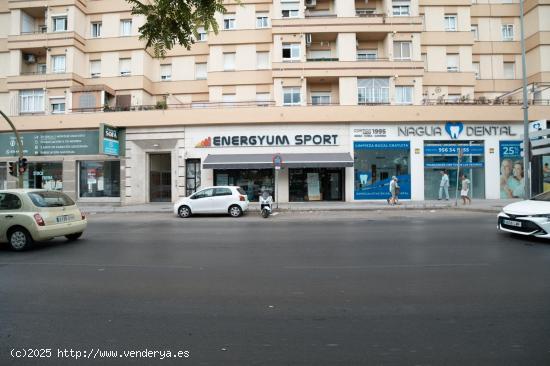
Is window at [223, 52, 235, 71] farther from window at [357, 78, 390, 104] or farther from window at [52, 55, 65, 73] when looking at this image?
window at [52, 55, 65, 73]

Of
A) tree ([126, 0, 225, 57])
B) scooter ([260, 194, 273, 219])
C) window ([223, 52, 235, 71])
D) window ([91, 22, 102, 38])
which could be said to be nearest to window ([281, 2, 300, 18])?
window ([223, 52, 235, 71])

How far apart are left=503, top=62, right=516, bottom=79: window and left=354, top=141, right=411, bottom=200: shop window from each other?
11.5 meters

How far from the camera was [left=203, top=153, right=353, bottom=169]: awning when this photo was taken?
19312 mm

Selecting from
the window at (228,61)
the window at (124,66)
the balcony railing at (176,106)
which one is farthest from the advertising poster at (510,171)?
the window at (124,66)

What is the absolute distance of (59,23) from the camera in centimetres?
2389

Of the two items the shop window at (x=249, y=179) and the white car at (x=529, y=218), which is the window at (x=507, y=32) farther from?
the white car at (x=529, y=218)

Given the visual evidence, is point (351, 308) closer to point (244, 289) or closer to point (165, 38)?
point (244, 289)

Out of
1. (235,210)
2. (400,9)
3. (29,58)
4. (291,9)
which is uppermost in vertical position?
(400,9)

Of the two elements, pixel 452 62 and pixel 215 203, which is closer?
pixel 215 203

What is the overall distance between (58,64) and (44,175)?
8315 mm

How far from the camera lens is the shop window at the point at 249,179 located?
69.4 feet

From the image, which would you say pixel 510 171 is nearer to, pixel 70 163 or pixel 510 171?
pixel 510 171

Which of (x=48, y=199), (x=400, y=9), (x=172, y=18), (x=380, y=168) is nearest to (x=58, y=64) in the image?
(x=48, y=199)

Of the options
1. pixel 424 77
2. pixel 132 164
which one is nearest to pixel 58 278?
pixel 132 164
